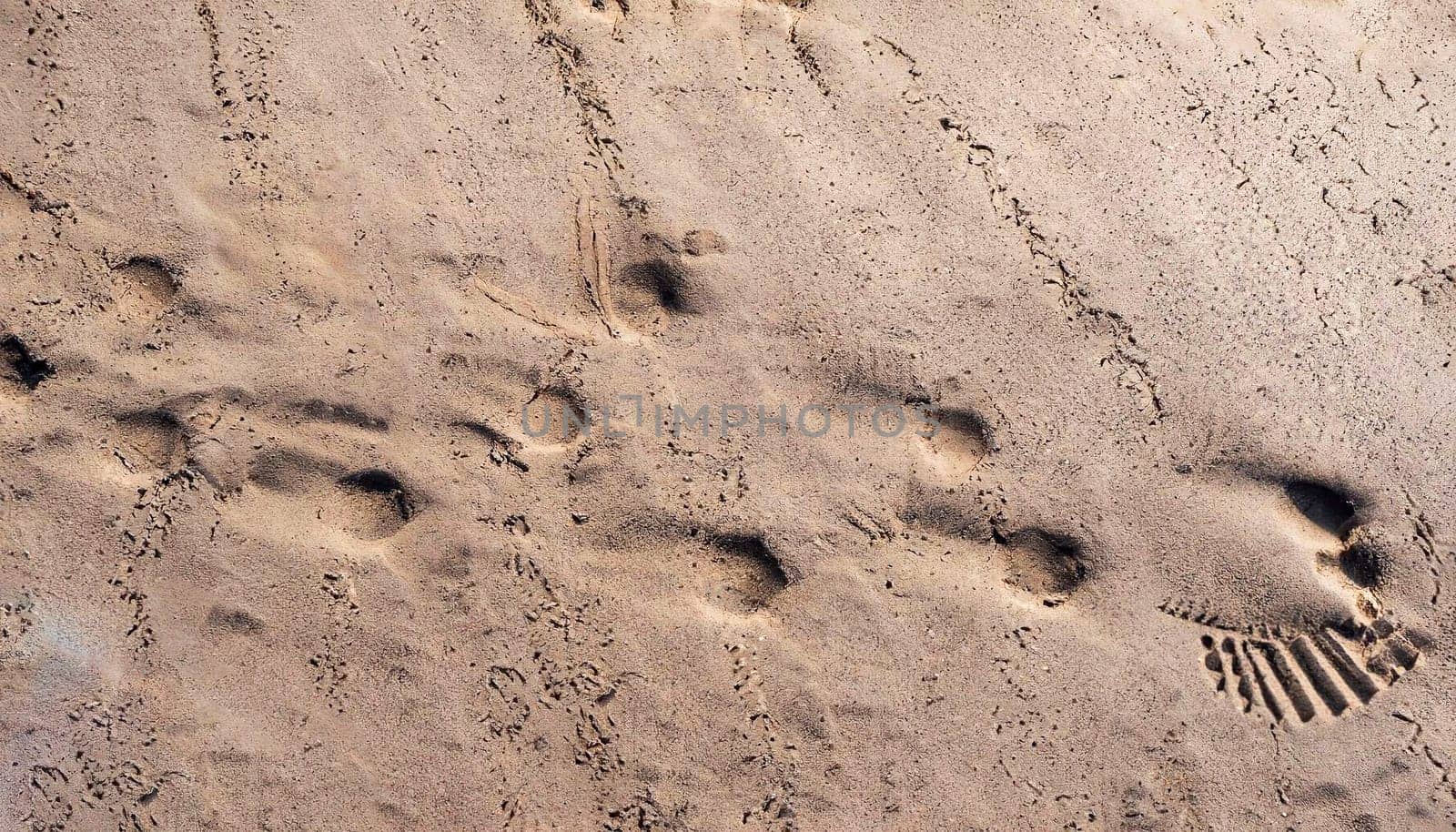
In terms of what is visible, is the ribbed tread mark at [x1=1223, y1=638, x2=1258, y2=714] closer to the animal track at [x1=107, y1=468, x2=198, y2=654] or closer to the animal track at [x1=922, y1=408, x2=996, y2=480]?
the animal track at [x1=922, y1=408, x2=996, y2=480]

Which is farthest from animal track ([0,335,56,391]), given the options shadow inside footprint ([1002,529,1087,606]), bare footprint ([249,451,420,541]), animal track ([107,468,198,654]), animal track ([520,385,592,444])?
shadow inside footprint ([1002,529,1087,606])

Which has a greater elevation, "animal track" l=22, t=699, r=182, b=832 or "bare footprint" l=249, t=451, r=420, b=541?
"bare footprint" l=249, t=451, r=420, b=541

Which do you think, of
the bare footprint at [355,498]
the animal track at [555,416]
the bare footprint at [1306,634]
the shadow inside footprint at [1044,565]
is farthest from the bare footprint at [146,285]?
the bare footprint at [1306,634]

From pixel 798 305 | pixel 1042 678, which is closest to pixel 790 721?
pixel 1042 678

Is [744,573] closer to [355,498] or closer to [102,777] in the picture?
[355,498]

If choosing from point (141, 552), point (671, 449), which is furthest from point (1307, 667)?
point (141, 552)

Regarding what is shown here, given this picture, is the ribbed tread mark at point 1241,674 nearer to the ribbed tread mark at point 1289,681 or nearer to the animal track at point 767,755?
the ribbed tread mark at point 1289,681
